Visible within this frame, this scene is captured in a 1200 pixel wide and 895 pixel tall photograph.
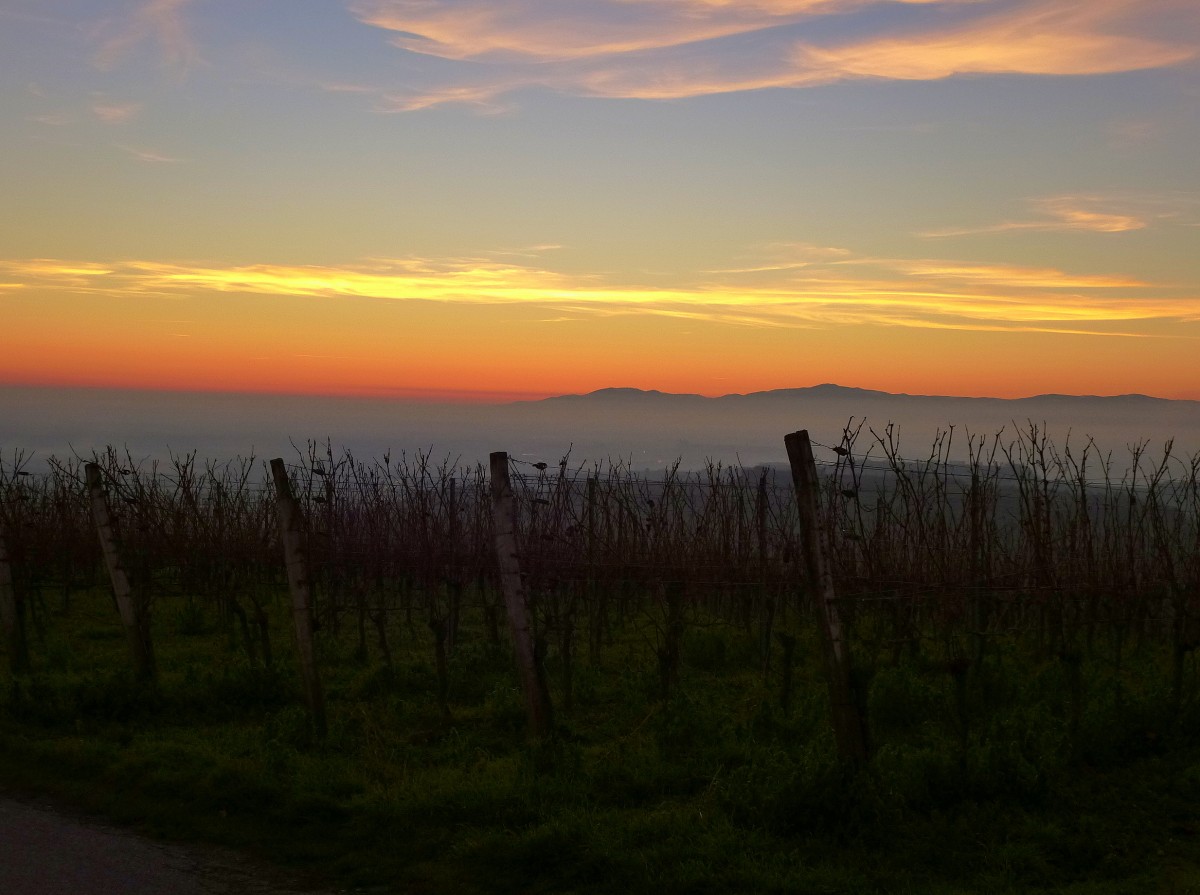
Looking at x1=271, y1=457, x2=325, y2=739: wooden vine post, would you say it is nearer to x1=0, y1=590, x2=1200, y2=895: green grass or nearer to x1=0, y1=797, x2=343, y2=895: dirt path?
x1=0, y1=590, x2=1200, y2=895: green grass

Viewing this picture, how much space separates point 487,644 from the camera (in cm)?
963

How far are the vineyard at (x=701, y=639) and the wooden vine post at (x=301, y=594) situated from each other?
0.02 meters

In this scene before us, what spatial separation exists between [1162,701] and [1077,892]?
A: 2.71 metres

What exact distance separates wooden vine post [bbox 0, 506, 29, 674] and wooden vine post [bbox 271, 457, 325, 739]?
3498 mm

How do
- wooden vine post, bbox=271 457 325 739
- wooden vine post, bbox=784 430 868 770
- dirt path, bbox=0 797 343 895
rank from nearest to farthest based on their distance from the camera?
dirt path, bbox=0 797 343 895 → wooden vine post, bbox=784 430 868 770 → wooden vine post, bbox=271 457 325 739

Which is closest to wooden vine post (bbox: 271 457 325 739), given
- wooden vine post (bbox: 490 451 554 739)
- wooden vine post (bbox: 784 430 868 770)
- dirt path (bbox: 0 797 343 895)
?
wooden vine post (bbox: 490 451 554 739)

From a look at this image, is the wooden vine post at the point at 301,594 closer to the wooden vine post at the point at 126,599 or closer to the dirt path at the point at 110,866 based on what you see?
the dirt path at the point at 110,866

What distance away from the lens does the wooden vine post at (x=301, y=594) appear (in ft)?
22.4

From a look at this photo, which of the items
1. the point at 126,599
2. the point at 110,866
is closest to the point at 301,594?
the point at 126,599

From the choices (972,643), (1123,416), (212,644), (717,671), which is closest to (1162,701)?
(972,643)

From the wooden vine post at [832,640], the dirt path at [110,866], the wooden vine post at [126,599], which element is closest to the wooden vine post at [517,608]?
the wooden vine post at [832,640]

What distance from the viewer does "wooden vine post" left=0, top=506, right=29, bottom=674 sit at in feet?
29.4

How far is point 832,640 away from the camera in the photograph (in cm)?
535

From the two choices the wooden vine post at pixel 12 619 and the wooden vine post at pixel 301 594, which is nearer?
the wooden vine post at pixel 301 594
